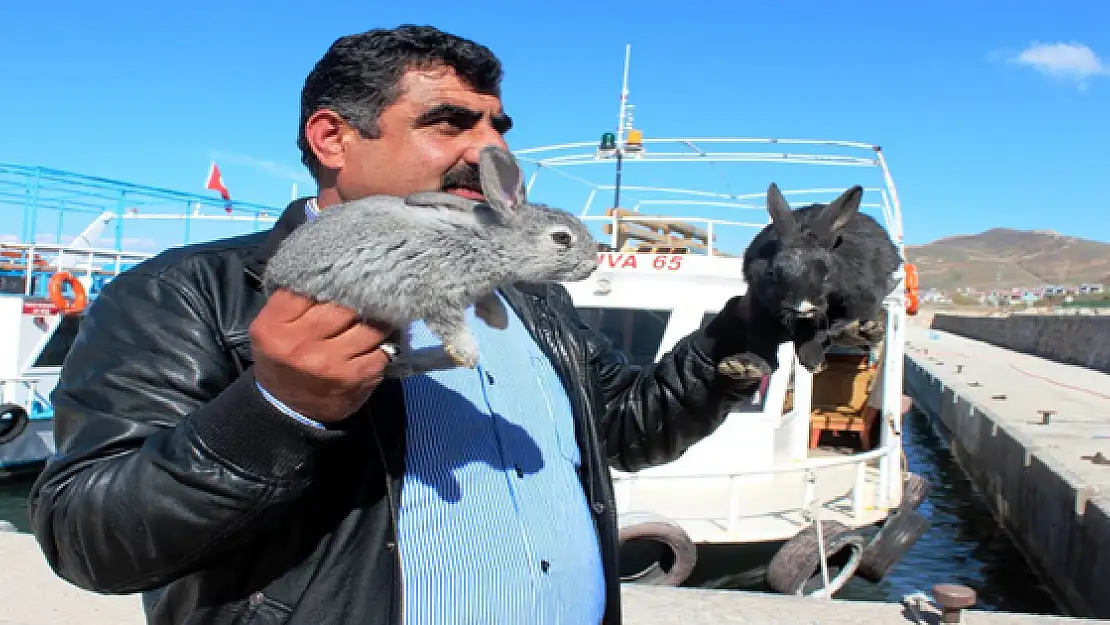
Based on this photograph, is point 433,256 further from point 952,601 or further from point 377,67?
point 952,601

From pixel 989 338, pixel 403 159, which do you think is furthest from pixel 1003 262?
pixel 403 159

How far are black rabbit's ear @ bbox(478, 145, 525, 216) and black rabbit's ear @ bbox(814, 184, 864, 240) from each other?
2.54 ft

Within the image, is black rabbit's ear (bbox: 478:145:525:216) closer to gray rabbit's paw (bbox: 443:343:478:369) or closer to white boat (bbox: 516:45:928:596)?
gray rabbit's paw (bbox: 443:343:478:369)

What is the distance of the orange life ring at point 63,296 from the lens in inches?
457

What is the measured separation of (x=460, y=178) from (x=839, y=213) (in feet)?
2.79

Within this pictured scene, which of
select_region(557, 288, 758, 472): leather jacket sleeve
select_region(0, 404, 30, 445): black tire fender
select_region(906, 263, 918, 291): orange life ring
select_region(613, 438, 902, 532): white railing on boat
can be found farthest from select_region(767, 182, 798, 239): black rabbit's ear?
select_region(0, 404, 30, 445): black tire fender

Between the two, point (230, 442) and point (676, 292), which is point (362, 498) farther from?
point (676, 292)

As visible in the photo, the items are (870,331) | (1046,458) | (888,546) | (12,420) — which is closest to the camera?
(870,331)

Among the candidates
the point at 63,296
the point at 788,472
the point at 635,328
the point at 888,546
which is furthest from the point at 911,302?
the point at 63,296

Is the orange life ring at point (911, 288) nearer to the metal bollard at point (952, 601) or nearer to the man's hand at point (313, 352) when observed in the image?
the metal bollard at point (952, 601)

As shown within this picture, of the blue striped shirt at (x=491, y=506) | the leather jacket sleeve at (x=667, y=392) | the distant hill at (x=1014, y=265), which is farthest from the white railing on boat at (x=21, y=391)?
the distant hill at (x=1014, y=265)

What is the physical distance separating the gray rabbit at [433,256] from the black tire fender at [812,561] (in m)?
5.05

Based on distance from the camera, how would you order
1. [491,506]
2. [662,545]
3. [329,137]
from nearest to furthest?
[491,506]
[329,137]
[662,545]

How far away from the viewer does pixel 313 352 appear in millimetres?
1103
